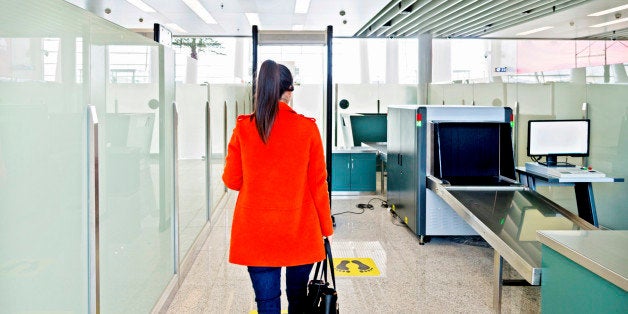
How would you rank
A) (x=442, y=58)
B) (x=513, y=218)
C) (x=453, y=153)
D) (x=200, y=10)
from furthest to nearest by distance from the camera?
(x=442, y=58)
(x=200, y=10)
(x=453, y=153)
(x=513, y=218)

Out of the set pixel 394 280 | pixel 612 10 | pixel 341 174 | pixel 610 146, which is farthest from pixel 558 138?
pixel 612 10

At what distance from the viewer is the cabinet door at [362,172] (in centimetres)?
866

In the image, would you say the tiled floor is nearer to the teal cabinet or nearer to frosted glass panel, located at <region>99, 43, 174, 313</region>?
frosted glass panel, located at <region>99, 43, 174, 313</region>

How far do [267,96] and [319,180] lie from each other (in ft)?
1.45

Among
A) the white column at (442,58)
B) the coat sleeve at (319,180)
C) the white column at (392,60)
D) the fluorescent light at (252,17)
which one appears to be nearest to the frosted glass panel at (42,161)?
the coat sleeve at (319,180)

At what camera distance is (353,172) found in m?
8.70

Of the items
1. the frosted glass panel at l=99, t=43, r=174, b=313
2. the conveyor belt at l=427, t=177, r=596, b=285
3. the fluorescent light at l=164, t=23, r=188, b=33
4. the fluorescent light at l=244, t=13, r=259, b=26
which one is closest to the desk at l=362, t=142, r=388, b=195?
the conveyor belt at l=427, t=177, r=596, b=285

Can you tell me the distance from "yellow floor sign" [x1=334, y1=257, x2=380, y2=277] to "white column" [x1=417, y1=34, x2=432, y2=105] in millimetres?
8783

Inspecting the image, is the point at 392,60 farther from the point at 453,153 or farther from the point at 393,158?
the point at 453,153

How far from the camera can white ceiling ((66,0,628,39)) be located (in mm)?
10180

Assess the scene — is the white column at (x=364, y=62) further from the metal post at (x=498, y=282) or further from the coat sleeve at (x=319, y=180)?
the coat sleeve at (x=319, y=180)

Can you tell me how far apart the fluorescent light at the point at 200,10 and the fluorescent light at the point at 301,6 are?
1.86 meters

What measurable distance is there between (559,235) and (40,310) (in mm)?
1894

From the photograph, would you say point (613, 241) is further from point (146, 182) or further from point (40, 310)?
point (146, 182)
